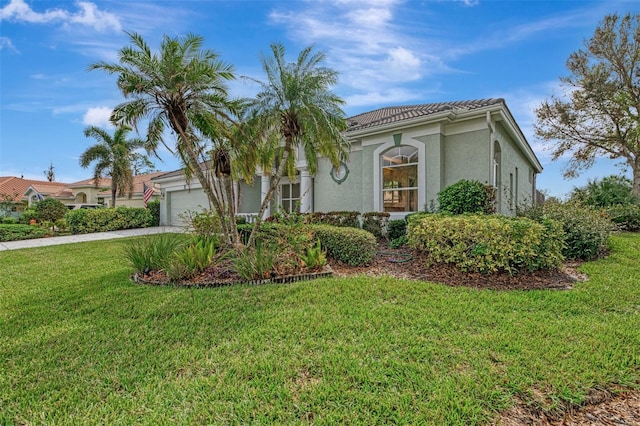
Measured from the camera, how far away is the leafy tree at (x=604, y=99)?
63.7 ft

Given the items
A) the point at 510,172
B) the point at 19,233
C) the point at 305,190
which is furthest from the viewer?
the point at 19,233

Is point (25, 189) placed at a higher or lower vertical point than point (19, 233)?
higher

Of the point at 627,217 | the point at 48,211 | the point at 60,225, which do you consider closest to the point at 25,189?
the point at 48,211

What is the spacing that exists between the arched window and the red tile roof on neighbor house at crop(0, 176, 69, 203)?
4222cm

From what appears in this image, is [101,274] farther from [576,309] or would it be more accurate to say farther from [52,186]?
[52,186]

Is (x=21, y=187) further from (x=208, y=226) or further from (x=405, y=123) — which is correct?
(x=405, y=123)

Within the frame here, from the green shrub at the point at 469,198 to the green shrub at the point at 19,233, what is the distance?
20618 mm

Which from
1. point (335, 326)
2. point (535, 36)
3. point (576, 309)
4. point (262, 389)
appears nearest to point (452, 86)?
point (535, 36)

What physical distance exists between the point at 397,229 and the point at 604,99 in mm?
19365

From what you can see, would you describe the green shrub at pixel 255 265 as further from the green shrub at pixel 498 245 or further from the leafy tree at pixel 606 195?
the leafy tree at pixel 606 195

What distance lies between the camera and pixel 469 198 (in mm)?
9273

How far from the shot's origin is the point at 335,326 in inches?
163

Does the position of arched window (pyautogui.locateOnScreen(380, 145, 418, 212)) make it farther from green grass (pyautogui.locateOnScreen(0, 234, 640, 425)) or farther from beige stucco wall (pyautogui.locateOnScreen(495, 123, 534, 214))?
green grass (pyautogui.locateOnScreen(0, 234, 640, 425))

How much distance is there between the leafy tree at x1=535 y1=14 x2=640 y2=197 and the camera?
1941cm
